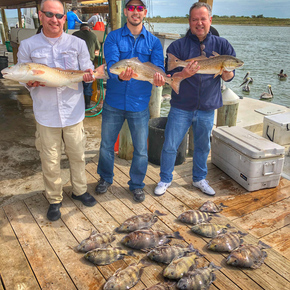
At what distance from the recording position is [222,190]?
178 inches

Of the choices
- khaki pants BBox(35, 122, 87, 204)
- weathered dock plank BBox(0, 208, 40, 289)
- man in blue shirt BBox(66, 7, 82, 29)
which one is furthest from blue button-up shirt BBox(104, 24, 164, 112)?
man in blue shirt BBox(66, 7, 82, 29)

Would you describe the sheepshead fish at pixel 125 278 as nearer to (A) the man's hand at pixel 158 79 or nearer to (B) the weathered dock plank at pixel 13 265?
(B) the weathered dock plank at pixel 13 265

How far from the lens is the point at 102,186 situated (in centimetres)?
414

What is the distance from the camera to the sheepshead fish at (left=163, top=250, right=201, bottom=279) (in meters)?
2.75

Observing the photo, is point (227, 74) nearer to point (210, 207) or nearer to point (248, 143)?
point (248, 143)

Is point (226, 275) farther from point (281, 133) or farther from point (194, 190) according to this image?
point (281, 133)

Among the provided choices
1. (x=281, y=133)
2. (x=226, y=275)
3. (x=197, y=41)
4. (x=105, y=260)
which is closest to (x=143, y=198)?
(x=105, y=260)

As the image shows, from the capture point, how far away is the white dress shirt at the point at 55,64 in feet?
10.3

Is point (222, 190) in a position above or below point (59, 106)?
below

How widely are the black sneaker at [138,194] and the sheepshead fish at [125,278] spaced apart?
3.92 ft

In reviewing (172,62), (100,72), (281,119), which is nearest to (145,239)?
(100,72)

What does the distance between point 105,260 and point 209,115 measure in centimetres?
226

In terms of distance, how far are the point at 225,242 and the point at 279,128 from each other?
13.0ft

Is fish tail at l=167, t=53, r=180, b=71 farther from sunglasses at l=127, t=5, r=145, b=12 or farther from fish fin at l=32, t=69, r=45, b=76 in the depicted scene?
fish fin at l=32, t=69, r=45, b=76
